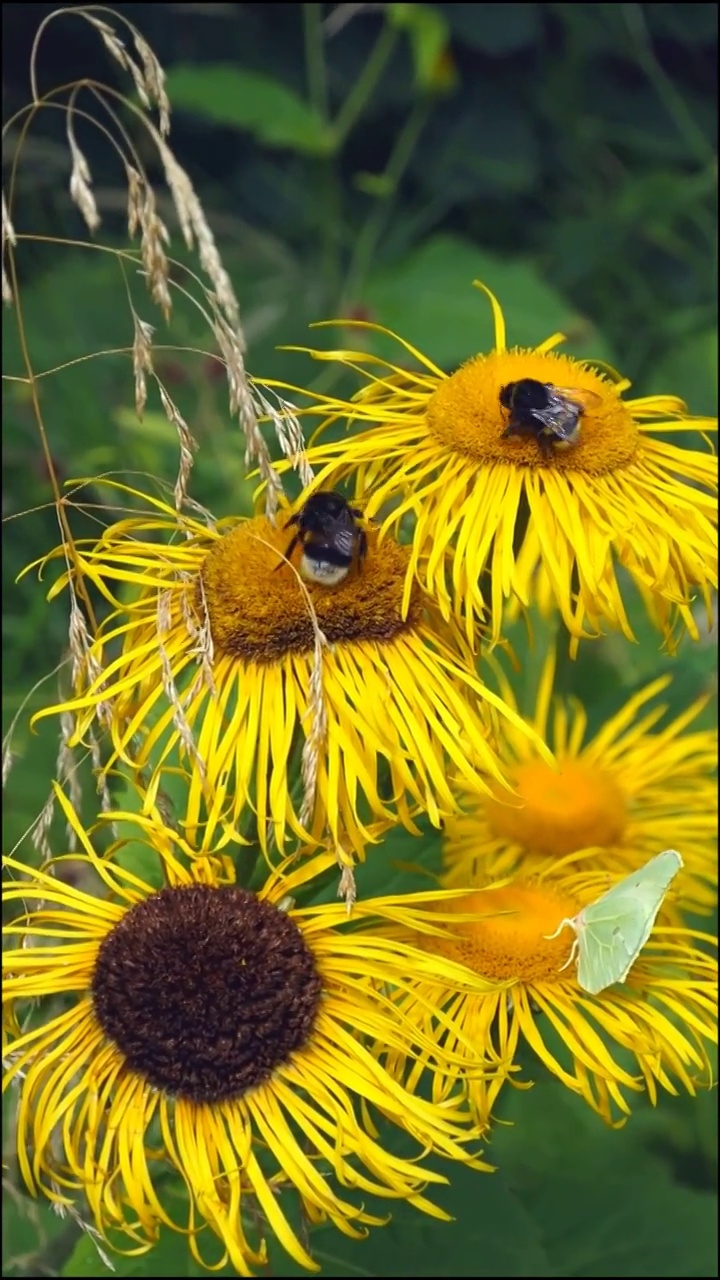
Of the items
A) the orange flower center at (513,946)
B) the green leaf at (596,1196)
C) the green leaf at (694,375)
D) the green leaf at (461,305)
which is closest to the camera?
the orange flower center at (513,946)

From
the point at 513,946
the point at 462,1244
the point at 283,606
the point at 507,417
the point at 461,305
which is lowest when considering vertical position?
the point at 462,1244

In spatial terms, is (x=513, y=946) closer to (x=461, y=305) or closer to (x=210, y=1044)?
(x=210, y=1044)

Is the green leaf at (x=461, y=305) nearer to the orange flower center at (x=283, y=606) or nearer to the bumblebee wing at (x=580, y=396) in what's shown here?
the bumblebee wing at (x=580, y=396)

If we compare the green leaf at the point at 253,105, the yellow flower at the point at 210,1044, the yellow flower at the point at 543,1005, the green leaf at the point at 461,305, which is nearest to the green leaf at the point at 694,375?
the green leaf at the point at 461,305

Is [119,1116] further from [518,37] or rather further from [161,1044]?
[518,37]

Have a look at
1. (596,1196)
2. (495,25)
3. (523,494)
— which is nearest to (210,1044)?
(523,494)
